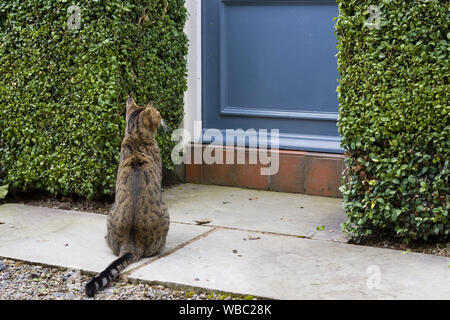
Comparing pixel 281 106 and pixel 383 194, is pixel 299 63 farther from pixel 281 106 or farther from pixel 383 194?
pixel 383 194

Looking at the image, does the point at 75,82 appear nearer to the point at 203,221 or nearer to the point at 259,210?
the point at 203,221

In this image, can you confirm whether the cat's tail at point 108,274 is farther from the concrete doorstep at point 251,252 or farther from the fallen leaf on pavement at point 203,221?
the fallen leaf on pavement at point 203,221

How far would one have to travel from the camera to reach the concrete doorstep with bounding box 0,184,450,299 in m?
3.86

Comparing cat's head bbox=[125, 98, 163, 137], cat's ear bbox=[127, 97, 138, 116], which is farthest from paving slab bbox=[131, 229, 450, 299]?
cat's ear bbox=[127, 97, 138, 116]

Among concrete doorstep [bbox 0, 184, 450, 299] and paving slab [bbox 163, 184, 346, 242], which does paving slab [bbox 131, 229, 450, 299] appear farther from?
paving slab [bbox 163, 184, 346, 242]

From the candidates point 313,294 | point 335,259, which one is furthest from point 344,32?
point 313,294

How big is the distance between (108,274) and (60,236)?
3.87 feet

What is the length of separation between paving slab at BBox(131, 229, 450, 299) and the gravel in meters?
0.08

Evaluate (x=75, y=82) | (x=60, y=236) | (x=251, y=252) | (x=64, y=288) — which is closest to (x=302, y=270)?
(x=251, y=252)

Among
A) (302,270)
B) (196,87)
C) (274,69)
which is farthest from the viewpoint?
(196,87)

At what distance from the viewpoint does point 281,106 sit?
6.45m

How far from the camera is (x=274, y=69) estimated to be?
6418 millimetres

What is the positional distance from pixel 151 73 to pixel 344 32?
2.01 m

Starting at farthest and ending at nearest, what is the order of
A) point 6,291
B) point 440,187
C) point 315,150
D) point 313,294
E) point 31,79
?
point 315,150, point 31,79, point 440,187, point 6,291, point 313,294
